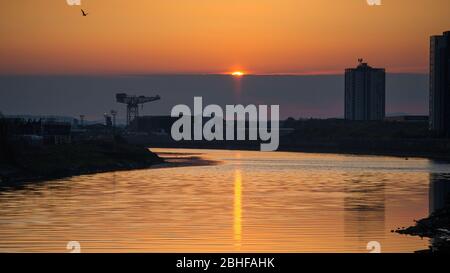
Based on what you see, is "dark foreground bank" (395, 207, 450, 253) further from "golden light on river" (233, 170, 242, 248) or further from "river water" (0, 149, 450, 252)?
"golden light on river" (233, 170, 242, 248)

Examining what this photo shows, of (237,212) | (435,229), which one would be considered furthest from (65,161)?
(435,229)

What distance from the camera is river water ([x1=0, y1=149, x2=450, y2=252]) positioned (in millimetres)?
40844

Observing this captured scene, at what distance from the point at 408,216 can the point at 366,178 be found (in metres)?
45.9

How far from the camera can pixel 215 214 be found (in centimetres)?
5594

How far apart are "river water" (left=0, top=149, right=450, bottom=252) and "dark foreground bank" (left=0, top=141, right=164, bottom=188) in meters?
4.60

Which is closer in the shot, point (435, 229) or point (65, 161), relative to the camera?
point (435, 229)

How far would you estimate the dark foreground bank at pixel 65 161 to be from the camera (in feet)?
305

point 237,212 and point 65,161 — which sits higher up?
point 65,161

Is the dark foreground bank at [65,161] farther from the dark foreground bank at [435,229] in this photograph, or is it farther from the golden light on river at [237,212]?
the dark foreground bank at [435,229]

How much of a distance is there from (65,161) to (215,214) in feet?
190

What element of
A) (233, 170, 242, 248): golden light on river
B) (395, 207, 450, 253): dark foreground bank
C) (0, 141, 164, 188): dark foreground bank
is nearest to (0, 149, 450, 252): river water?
(233, 170, 242, 248): golden light on river

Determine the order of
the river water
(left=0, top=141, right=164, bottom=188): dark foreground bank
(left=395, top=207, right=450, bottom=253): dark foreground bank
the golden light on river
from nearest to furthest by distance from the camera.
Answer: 1. (left=395, top=207, right=450, bottom=253): dark foreground bank
2. the river water
3. the golden light on river
4. (left=0, top=141, right=164, bottom=188): dark foreground bank

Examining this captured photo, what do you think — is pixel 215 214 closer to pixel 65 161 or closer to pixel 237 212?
pixel 237 212
